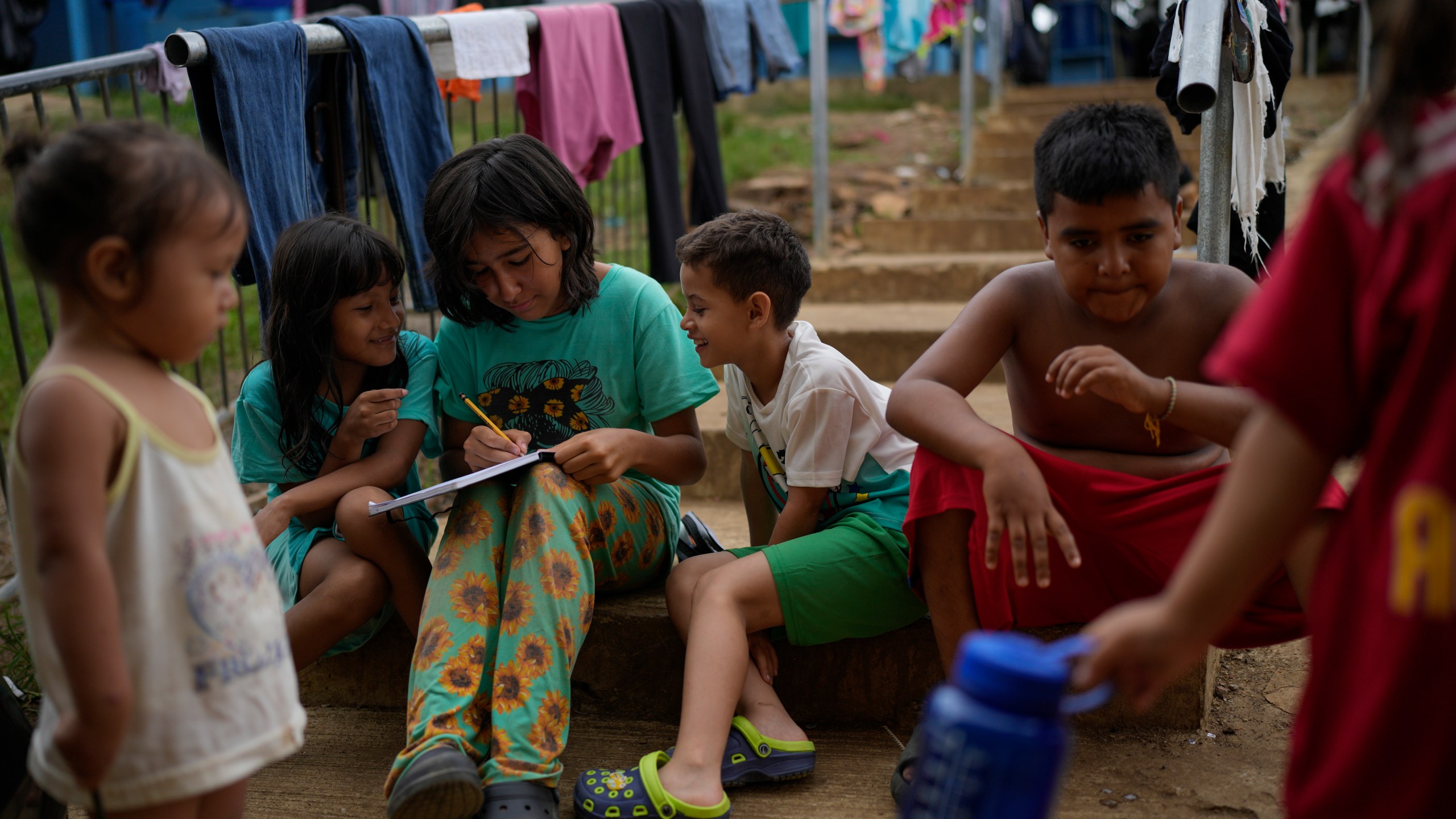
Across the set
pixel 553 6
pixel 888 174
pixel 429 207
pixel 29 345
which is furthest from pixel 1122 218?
pixel 888 174

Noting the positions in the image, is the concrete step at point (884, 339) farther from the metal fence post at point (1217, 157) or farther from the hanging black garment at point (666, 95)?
the metal fence post at point (1217, 157)

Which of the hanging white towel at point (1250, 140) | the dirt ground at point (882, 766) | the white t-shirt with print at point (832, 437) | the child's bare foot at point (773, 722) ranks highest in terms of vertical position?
the hanging white towel at point (1250, 140)

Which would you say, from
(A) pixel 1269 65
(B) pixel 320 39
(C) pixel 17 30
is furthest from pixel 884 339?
(C) pixel 17 30

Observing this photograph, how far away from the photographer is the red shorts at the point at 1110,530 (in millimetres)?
1773

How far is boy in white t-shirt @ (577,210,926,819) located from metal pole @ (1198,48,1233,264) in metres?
0.77

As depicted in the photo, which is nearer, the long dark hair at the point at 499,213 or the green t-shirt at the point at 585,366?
the long dark hair at the point at 499,213

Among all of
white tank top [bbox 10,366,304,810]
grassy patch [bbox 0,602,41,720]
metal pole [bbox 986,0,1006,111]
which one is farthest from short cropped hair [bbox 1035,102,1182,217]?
metal pole [bbox 986,0,1006,111]

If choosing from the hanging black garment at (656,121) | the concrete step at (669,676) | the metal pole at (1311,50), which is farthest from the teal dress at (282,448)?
the metal pole at (1311,50)

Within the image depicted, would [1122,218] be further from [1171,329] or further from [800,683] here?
[800,683]

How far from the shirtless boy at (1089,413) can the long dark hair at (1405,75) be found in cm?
69

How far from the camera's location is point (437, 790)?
165 cm

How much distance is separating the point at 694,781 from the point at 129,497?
0.98 metres

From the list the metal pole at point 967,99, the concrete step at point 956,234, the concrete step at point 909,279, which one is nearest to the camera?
the concrete step at point 909,279

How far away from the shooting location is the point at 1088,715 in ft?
6.92
